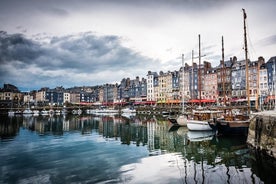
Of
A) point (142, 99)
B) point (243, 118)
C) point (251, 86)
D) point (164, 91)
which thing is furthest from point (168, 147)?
point (142, 99)

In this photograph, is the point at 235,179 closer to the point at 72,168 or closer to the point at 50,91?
the point at 72,168

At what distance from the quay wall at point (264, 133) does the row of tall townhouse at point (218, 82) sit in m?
34.8

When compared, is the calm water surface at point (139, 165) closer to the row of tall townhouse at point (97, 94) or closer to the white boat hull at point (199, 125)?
the white boat hull at point (199, 125)

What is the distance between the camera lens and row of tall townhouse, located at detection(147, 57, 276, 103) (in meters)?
75.0

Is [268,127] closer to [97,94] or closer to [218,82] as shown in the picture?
[218,82]

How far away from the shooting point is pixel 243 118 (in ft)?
100

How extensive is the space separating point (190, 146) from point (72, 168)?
13673 mm

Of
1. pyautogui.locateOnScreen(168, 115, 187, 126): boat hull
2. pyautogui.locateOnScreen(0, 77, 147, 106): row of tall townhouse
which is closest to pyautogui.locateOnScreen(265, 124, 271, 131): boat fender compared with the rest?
pyautogui.locateOnScreen(168, 115, 187, 126): boat hull

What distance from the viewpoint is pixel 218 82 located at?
8894 centimetres

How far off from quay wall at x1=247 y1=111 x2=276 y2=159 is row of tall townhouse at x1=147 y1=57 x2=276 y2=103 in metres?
34.8

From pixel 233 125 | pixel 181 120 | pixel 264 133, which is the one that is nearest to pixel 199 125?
pixel 233 125

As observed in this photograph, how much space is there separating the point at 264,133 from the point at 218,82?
7369 centimetres

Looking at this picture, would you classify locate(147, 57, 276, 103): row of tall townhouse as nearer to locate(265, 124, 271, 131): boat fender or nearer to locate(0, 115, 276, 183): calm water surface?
locate(0, 115, 276, 183): calm water surface

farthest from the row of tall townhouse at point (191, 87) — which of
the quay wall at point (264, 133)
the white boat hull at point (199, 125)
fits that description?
the quay wall at point (264, 133)
